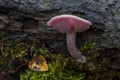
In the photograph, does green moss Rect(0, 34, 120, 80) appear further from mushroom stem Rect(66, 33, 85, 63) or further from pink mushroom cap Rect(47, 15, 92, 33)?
pink mushroom cap Rect(47, 15, 92, 33)

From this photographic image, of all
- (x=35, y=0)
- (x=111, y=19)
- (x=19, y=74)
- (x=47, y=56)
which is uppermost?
(x=35, y=0)

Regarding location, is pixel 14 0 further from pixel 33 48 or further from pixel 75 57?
pixel 75 57

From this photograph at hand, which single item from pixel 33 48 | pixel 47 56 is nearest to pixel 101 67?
pixel 47 56

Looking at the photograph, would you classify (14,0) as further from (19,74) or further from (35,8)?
(19,74)

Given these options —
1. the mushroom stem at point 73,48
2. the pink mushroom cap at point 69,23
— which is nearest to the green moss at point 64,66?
the mushroom stem at point 73,48

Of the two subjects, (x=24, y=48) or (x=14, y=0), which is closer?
(x=14, y=0)

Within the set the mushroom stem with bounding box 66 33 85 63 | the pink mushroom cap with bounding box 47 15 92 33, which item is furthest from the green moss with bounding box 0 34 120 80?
the pink mushroom cap with bounding box 47 15 92 33

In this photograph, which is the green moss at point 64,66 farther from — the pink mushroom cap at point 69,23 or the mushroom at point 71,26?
the pink mushroom cap at point 69,23

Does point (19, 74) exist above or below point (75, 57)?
below
